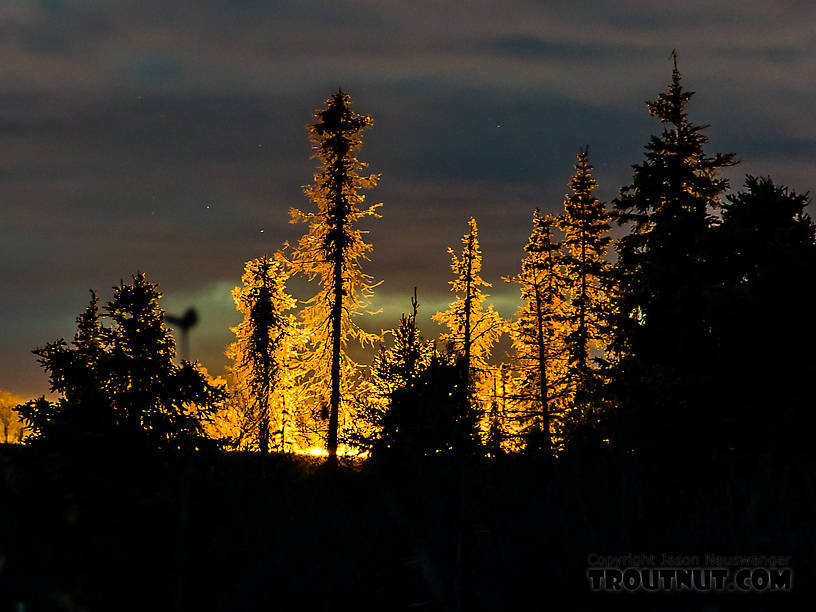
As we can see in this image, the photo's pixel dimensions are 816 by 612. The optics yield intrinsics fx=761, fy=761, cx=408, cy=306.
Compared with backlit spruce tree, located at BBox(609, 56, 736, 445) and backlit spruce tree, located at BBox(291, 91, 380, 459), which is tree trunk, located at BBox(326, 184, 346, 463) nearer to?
backlit spruce tree, located at BBox(291, 91, 380, 459)

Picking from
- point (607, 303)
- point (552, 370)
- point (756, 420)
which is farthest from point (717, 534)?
point (552, 370)

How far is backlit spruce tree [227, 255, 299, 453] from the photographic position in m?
41.6

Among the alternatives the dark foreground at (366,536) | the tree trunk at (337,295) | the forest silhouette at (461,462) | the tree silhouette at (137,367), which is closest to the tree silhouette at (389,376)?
the forest silhouette at (461,462)

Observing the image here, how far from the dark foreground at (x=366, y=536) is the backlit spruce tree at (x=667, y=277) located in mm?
5272

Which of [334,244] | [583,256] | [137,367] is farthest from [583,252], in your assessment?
[137,367]

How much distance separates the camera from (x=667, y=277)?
2050 cm

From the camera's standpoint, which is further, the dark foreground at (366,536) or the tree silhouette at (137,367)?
the tree silhouette at (137,367)

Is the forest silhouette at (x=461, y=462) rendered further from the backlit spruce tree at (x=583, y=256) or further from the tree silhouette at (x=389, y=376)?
the backlit spruce tree at (x=583, y=256)

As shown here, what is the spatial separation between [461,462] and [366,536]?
79cm

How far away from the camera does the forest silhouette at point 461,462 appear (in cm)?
354

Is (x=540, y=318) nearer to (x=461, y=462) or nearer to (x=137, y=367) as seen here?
(x=137, y=367)

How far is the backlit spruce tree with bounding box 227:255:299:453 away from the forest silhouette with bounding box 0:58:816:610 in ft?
31.5

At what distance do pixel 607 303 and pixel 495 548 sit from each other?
33.6m

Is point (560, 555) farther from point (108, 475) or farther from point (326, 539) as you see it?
point (108, 475)
